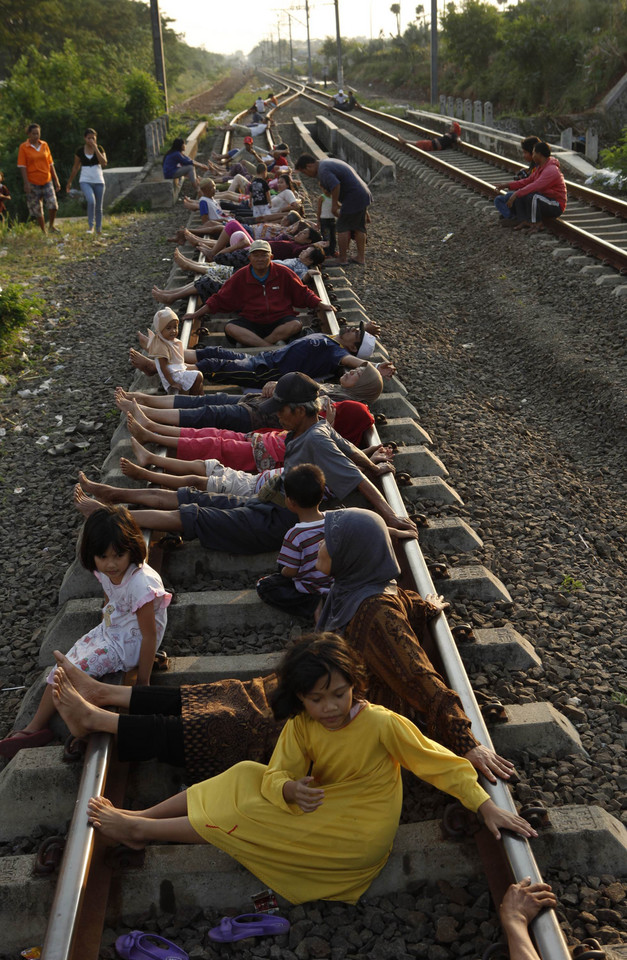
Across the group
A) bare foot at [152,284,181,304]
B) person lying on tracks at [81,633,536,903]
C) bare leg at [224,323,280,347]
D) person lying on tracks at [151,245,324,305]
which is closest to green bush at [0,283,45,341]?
person lying on tracks at [151,245,324,305]

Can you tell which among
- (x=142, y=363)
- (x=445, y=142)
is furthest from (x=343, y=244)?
Answer: (x=445, y=142)

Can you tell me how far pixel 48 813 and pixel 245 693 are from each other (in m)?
0.91

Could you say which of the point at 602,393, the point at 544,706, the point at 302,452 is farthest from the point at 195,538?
the point at 602,393

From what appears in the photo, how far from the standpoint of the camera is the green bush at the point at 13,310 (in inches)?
376

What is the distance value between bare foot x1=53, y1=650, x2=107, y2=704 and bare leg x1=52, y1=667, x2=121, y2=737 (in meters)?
0.14

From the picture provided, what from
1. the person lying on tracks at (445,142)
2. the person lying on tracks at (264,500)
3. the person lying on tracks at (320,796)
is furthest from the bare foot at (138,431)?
the person lying on tracks at (445,142)

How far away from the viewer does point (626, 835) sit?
3307mm

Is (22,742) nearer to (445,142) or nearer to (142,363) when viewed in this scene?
(142,363)

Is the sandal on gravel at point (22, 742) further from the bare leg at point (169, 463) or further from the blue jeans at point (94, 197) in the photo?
the blue jeans at point (94, 197)

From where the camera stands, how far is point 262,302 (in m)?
8.16

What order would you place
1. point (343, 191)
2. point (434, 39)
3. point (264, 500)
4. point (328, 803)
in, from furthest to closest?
point (434, 39) < point (343, 191) < point (264, 500) < point (328, 803)

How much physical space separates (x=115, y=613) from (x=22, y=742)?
672mm

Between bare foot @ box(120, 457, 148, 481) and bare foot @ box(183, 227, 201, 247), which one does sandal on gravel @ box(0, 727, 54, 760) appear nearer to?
bare foot @ box(120, 457, 148, 481)

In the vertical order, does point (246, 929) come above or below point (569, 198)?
below
